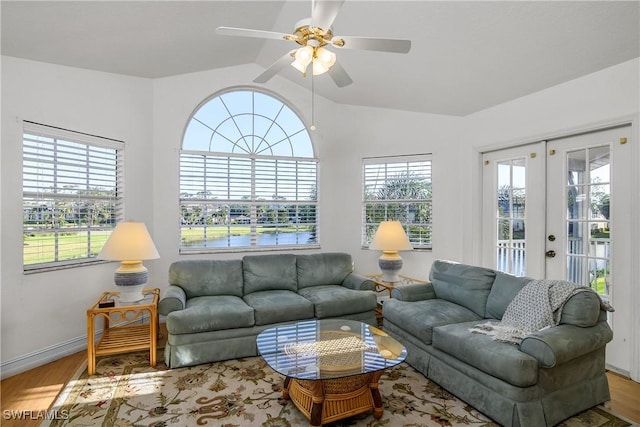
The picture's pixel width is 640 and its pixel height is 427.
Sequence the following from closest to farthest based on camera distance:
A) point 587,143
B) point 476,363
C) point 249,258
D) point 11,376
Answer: point 476,363 < point 11,376 < point 587,143 < point 249,258

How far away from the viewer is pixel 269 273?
3949 millimetres

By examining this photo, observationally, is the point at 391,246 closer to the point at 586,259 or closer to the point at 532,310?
the point at 532,310

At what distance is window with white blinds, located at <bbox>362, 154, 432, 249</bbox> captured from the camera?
15.3 ft

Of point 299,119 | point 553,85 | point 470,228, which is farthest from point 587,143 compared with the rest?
point 299,119

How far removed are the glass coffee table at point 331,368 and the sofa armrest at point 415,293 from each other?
909 millimetres

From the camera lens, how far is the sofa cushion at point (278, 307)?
323cm

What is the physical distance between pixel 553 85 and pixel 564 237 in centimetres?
144

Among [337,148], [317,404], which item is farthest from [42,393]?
[337,148]

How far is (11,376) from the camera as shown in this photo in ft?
9.25

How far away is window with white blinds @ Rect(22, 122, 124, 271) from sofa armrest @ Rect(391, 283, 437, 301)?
10.3 ft

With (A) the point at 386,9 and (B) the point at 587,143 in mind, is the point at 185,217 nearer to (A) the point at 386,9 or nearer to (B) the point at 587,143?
(A) the point at 386,9

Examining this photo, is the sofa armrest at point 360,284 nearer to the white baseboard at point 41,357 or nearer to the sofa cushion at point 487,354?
the sofa cushion at point 487,354

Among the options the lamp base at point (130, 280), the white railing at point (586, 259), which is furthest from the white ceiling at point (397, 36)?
the lamp base at point (130, 280)

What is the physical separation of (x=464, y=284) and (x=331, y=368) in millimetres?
1722
